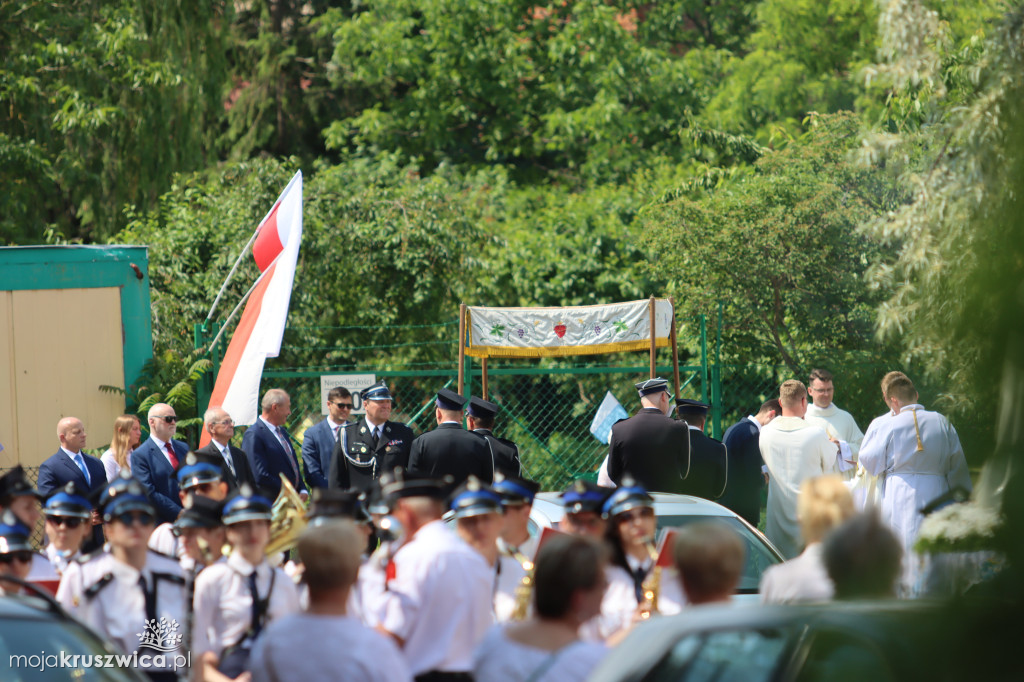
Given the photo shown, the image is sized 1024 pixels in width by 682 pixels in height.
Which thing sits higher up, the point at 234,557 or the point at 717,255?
the point at 717,255

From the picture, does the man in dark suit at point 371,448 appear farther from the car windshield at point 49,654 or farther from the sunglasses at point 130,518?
the car windshield at point 49,654

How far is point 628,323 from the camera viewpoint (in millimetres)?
10492

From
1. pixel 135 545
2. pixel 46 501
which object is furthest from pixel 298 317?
pixel 135 545

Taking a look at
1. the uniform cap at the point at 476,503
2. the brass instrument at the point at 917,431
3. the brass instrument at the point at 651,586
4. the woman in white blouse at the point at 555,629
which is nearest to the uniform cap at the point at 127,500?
the uniform cap at the point at 476,503

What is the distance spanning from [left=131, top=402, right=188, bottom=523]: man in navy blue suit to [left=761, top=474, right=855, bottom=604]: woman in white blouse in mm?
4692

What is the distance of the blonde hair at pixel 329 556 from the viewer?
3510 millimetres

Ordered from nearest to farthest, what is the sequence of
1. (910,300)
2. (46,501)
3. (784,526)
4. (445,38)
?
(910,300), (46,501), (784,526), (445,38)

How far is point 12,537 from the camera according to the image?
16.2 ft

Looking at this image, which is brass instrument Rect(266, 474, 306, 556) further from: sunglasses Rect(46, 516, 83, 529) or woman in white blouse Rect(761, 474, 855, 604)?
woman in white blouse Rect(761, 474, 855, 604)

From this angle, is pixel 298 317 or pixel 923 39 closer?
pixel 923 39

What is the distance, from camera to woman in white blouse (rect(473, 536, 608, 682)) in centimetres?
325

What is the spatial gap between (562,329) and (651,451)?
294cm

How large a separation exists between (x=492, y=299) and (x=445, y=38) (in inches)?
379

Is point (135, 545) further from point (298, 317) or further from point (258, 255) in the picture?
point (298, 317)
